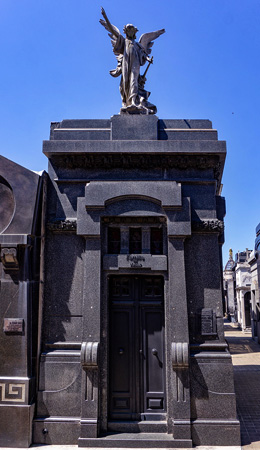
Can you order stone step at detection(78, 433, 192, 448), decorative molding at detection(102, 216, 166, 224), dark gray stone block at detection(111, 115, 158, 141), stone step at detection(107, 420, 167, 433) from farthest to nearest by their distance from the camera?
dark gray stone block at detection(111, 115, 158, 141) → decorative molding at detection(102, 216, 166, 224) → stone step at detection(107, 420, 167, 433) → stone step at detection(78, 433, 192, 448)

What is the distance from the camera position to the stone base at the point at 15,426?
7.10 m

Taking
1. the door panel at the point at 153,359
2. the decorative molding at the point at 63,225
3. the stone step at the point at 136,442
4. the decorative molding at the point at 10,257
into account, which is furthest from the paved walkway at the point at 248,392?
the decorative molding at the point at 10,257

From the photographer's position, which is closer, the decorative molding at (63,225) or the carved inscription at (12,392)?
the carved inscription at (12,392)

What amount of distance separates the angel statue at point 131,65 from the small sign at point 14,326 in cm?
523

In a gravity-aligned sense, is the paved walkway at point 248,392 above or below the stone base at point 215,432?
below

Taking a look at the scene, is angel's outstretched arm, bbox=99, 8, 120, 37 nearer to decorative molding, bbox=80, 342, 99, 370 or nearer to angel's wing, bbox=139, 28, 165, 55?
angel's wing, bbox=139, 28, 165, 55

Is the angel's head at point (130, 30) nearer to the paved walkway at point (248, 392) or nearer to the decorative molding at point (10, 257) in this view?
the decorative molding at point (10, 257)

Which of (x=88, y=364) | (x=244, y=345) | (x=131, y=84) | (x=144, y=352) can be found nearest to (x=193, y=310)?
(x=144, y=352)

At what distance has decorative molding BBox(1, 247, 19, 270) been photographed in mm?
7492

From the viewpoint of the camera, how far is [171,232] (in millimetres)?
7770

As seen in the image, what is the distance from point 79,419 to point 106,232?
3.76 metres

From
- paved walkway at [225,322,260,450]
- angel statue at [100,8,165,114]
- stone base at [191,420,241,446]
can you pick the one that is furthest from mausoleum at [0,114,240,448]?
paved walkway at [225,322,260,450]

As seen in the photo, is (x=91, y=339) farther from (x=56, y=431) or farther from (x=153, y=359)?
(x=56, y=431)

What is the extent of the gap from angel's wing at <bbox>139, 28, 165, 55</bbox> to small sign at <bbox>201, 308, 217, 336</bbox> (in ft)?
21.3
